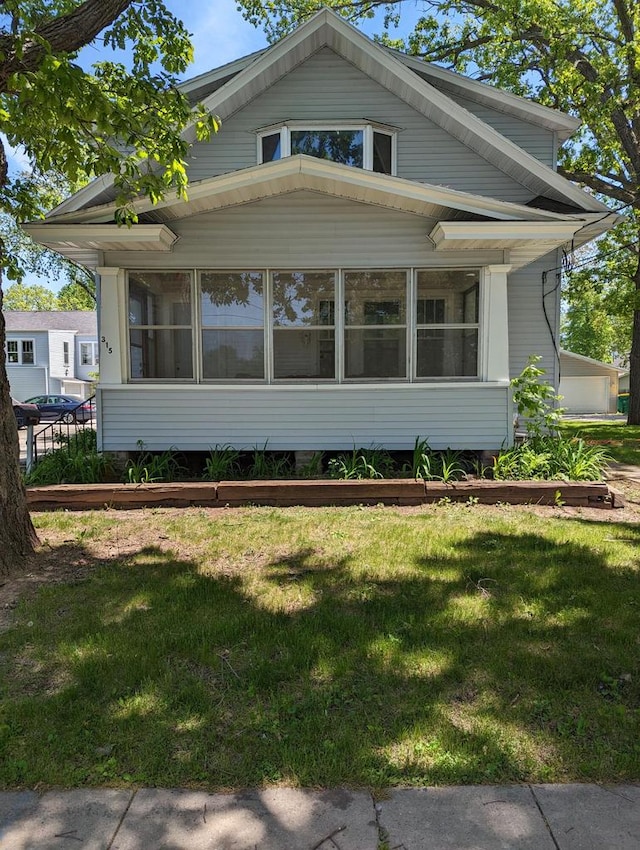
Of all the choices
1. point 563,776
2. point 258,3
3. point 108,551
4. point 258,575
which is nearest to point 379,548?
point 258,575

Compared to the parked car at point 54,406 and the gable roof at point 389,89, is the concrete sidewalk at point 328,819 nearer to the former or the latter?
the gable roof at point 389,89

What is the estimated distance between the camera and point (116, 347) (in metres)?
7.76

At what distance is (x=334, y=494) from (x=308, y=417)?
1.57 metres

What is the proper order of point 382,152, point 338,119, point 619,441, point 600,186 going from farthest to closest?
point 600,186 → point 619,441 → point 382,152 → point 338,119

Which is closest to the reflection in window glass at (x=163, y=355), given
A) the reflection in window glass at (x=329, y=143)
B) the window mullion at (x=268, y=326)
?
the window mullion at (x=268, y=326)

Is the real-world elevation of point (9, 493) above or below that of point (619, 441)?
above

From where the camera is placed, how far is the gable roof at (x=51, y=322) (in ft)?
111

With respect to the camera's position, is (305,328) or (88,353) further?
(88,353)

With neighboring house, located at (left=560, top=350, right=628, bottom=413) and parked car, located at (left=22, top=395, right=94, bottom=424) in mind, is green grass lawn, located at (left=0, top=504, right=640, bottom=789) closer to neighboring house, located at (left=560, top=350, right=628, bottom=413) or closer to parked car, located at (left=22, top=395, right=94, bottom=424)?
parked car, located at (left=22, top=395, right=94, bottom=424)

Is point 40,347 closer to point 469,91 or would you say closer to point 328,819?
point 469,91

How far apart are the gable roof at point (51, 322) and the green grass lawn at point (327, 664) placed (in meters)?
32.7

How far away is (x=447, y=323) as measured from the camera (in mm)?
7996

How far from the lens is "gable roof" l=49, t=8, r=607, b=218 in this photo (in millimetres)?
8375

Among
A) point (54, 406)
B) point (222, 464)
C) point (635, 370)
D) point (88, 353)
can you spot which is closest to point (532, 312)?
point (222, 464)
